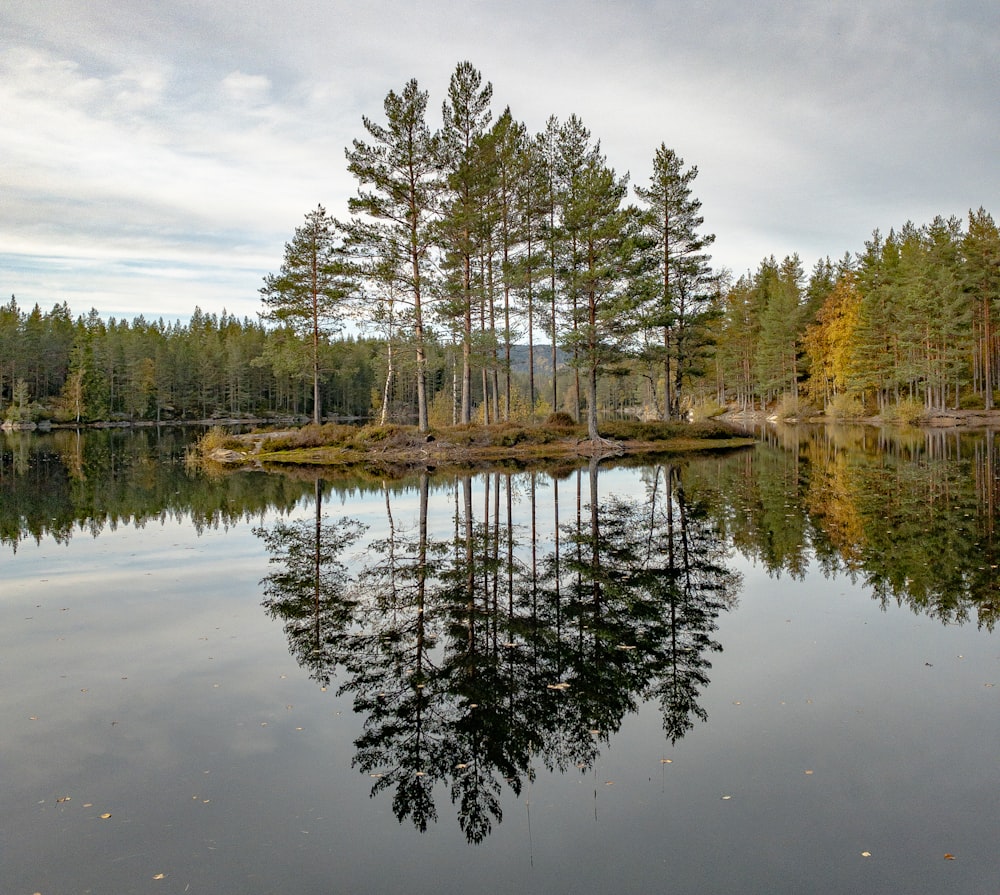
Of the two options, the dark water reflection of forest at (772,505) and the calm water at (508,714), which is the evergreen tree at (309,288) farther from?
the calm water at (508,714)

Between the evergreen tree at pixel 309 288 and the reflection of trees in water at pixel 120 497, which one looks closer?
the reflection of trees in water at pixel 120 497

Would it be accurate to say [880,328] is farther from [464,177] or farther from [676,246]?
[464,177]

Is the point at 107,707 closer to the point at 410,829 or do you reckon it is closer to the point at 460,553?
the point at 410,829

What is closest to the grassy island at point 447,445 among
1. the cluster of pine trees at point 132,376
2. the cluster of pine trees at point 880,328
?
the cluster of pine trees at point 880,328

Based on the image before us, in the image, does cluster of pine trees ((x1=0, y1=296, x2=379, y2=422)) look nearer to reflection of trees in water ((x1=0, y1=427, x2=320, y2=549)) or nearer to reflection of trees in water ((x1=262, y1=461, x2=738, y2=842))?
reflection of trees in water ((x1=0, y1=427, x2=320, y2=549))

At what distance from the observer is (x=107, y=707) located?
645 cm

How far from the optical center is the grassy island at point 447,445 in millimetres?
31312

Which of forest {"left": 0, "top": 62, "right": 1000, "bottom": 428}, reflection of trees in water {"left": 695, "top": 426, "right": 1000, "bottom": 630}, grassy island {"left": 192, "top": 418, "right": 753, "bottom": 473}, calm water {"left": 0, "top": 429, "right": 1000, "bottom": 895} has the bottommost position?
calm water {"left": 0, "top": 429, "right": 1000, "bottom": 895}

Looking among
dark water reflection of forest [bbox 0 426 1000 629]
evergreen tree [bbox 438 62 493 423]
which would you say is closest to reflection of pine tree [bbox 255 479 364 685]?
dark water reflection of forest [bbox 0 426 1000 629]

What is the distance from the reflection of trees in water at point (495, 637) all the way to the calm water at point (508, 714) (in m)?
0.04

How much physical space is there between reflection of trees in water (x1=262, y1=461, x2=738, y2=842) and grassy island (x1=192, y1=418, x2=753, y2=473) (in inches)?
615

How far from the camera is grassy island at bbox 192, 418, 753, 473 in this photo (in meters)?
31.3

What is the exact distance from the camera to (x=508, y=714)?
235 inches

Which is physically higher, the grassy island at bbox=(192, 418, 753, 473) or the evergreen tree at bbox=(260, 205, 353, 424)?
the evergreen tree at bbox=(260, 205, 353, 424)
